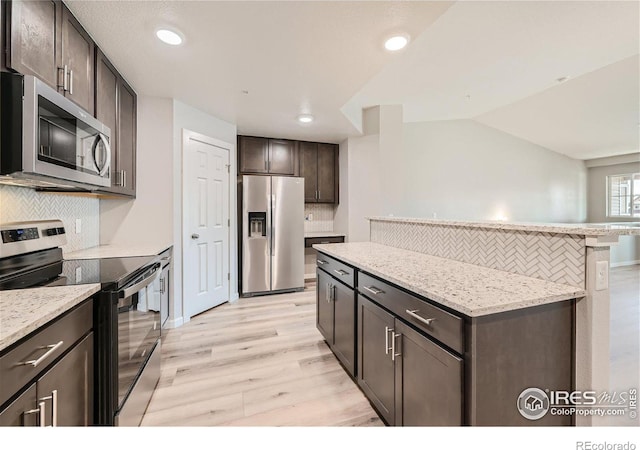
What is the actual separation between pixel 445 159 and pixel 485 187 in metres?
1.14

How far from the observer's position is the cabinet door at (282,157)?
4336mm

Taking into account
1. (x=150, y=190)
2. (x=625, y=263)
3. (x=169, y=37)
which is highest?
(x=169, y=37)

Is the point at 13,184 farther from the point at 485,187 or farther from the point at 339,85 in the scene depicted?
A: the point at 485,187

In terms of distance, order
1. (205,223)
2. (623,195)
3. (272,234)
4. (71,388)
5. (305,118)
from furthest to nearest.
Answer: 1. (623,195)
2. (272,234)
3. (305,118)
4. (205,223)
5. (71,388)

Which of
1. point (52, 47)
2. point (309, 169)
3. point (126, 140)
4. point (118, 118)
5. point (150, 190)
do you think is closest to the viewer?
point (52, 47)

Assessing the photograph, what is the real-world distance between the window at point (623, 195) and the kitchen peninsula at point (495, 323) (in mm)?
7835

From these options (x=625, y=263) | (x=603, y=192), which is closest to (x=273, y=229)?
(x=625, y=263)

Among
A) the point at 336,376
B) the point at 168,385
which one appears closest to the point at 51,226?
the point at 168,385

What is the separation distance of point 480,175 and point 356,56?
4693mm

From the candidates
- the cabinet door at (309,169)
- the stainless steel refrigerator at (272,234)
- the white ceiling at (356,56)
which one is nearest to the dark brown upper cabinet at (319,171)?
the cabinet door at (309,169)

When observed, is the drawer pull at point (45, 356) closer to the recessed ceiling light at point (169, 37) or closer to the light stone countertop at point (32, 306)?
the light stone countertop at point (32, 306)

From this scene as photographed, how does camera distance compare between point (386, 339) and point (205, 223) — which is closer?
point (386, 339)

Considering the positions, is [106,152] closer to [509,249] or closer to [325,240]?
[509,249]

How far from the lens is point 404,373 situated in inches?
52.4
